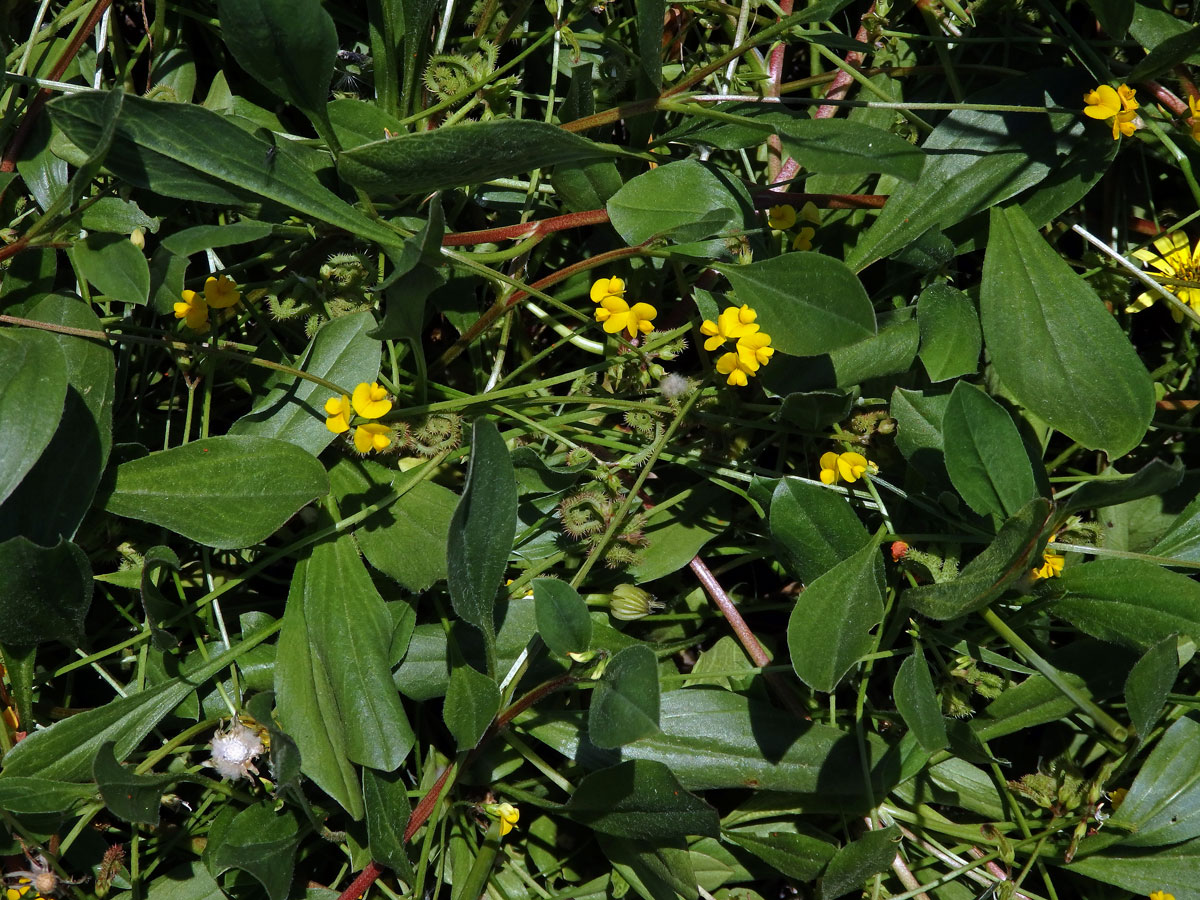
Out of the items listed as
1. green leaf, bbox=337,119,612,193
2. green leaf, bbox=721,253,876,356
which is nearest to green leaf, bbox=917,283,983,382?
green leaf, bbox=721,253,876,356

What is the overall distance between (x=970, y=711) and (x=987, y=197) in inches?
40.2

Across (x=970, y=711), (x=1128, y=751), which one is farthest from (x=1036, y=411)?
(x=1128, y=751)

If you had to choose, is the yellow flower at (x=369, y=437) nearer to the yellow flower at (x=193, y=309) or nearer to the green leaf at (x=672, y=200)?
the yellow flower at (x=193, y=309)

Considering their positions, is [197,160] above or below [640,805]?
above

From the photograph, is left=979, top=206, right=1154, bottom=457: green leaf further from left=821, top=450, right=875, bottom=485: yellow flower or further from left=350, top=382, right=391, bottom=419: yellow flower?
left=350, top=382, right=391, bottom=419: yellow flower

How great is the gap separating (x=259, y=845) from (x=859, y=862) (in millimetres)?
1112

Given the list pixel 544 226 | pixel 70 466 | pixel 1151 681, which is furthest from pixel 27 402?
pixel 1151 681

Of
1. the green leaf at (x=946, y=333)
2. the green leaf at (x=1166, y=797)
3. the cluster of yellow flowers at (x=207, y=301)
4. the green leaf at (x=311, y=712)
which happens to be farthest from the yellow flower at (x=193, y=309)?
the green leaf at (x=1166, y=797)

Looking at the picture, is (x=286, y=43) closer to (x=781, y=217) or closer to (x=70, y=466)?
(x=70, y=466)

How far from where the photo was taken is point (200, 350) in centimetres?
172

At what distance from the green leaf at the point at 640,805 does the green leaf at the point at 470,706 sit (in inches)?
9.3

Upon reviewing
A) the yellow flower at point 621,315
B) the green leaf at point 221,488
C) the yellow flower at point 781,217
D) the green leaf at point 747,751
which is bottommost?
the green leaf at point 747,751

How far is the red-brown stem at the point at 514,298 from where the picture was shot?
70.1 inches

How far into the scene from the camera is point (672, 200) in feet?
6.00
